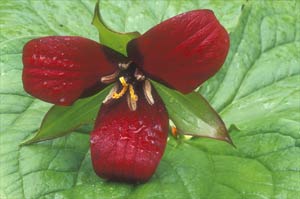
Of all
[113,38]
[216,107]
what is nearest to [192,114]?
[113,38]

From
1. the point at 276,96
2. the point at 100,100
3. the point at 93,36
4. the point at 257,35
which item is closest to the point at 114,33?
the point at 100,100

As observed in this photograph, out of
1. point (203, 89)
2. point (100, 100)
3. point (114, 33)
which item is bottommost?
point (203, 89)

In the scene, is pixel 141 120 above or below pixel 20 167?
above

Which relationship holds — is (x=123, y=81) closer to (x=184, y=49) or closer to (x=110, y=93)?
(x=110, y=93)

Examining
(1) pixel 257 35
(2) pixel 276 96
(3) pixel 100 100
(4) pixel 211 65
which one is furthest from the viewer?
(1) pixel 257 35

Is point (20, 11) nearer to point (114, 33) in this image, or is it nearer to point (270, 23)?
point (114, 33)

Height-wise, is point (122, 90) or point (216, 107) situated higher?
point (122, 90)

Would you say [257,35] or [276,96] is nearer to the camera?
[276,96]

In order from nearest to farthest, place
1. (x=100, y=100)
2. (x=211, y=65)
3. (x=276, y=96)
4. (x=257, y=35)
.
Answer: (x=211, y=65)
(x=100, y=100)
(x=276, y=96)
(x=257, y=35)
